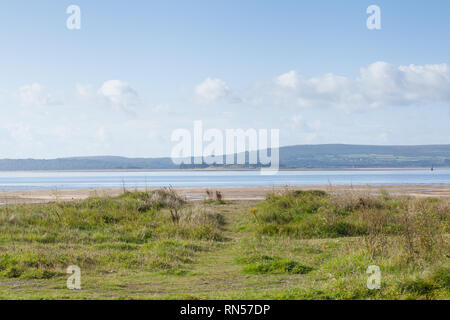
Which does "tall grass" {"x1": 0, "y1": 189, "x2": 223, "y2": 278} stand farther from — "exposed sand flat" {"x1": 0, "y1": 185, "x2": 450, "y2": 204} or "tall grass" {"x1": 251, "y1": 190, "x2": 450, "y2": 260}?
"exposed sand flat" {"x1": 0, "y1": 185, "x2": 450, "y2": 204}

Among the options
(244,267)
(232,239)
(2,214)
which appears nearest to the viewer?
(244,267)

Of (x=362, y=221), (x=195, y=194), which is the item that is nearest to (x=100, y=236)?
(x=362, y=221)

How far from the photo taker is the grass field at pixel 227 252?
10094 mm

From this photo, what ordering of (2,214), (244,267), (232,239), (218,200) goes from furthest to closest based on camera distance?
(218,200) → (2,214) → (232,239) → (244,267)

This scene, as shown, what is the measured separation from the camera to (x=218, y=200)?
35719mm

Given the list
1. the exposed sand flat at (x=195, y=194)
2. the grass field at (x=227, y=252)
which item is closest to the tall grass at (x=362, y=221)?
the grass field at (x=227, y=252)

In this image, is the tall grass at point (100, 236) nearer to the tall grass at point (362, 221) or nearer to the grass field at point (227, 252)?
the grass field at point (227, 252)

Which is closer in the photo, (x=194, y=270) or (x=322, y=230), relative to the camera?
(x=194, y=270)

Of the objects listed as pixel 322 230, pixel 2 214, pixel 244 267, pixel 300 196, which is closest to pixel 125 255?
pixel 244 267

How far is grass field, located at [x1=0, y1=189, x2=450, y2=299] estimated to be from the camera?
10094 millimetres

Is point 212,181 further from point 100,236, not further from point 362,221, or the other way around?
point 100,236

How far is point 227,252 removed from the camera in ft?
54.1
